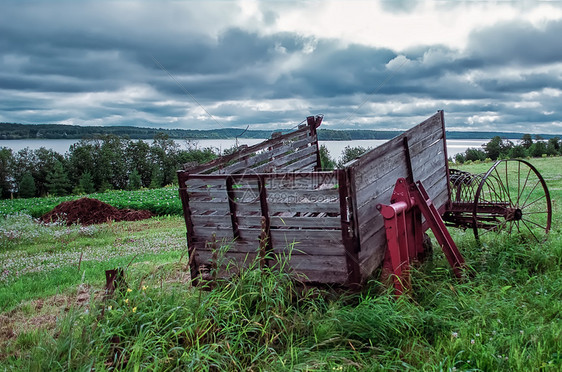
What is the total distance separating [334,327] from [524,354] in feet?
5.14

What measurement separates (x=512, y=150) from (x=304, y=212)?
4042cm

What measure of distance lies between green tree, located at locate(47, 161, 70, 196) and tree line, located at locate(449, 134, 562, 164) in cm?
3310

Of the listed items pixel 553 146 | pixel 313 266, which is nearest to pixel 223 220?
pixel 313 266

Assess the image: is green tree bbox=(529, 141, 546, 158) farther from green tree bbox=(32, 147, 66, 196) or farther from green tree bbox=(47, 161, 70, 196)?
green tree bbox=(32, 147, 66, 196)

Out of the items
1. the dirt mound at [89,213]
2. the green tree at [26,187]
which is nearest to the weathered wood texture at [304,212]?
the dirt mound at [89,213]

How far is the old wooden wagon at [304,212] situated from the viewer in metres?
4.42

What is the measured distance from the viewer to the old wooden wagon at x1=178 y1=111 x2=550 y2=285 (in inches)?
174

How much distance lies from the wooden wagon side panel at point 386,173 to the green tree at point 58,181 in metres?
33.6

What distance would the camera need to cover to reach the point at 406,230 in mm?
5020

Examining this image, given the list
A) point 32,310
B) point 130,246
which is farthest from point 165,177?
point 32,310

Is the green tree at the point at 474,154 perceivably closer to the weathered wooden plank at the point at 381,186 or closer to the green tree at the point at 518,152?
the green tree at the point at 518,152

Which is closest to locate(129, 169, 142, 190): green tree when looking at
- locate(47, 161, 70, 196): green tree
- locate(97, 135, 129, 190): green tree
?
locate(97, 135, 129, 190): green tree

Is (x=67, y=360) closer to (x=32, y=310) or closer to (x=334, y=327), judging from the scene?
(x=334, y=327)

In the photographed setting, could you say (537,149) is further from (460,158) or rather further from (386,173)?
(386,173)
